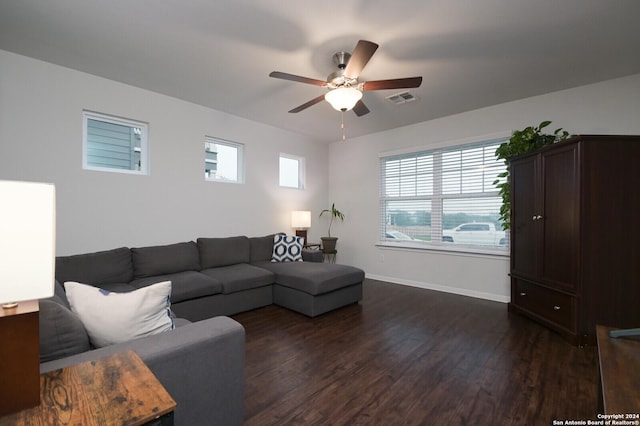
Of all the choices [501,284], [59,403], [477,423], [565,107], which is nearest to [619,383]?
[477,423]

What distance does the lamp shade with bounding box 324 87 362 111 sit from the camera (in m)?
2.44

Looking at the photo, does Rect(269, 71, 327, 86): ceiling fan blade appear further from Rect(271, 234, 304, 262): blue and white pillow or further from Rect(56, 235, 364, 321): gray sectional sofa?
Rect(271, 234, 304, 262): blue and white pillow

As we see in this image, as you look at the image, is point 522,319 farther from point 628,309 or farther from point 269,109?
point 269,109

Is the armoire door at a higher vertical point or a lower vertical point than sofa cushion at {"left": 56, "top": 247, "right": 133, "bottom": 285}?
higher

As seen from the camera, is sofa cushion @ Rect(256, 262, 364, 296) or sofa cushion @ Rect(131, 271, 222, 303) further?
sofa cushion @ Rect(256, 262, 364, 296)

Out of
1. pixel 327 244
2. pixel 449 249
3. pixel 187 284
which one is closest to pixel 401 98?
pixel 449 249

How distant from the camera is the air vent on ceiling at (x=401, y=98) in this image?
3480 millimetres

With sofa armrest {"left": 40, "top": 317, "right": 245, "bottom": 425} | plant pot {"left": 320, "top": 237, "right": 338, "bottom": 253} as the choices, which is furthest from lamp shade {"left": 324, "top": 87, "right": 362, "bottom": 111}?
plant pot {"left": 320, "top": 237, "right": 338, "bottom": 253}

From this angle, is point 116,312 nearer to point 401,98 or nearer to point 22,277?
point 22,277

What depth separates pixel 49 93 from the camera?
2.83 meters

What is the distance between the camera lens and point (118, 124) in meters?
3.35

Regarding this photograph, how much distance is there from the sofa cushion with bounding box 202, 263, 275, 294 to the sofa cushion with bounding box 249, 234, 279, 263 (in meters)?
0.39

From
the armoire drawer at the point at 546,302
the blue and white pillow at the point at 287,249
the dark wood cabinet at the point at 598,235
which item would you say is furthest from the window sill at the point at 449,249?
the blue and white pillow at the point at 287,249

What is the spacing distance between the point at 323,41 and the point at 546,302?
3263 millimetres
